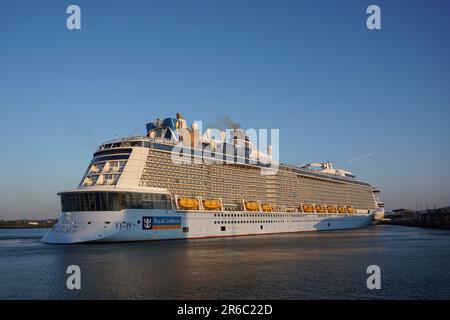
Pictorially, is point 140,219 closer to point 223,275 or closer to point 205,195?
point 205,195

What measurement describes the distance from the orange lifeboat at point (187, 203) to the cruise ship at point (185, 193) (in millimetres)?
142

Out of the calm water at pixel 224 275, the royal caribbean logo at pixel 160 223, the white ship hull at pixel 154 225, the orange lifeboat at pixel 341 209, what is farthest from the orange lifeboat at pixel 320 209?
the calm water at pixel 224 275

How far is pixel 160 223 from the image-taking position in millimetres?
55094

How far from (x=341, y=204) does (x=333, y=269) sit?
85.3m

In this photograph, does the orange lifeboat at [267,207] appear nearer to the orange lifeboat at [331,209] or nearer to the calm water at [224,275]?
the orange lifeboat at [331,209]

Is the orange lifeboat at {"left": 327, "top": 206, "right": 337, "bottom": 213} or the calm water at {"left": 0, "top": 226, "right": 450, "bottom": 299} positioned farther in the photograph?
the orange lifeboat at {"left": 327, "top": 206, "right": 337, "bottom": 213}

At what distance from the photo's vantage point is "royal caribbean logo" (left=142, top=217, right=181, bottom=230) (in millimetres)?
53188

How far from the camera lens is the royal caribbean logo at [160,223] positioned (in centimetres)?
5319

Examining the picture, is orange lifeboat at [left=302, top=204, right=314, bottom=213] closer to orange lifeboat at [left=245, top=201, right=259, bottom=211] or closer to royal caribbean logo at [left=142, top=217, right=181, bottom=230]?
orange lifeboat at [left=245, top=201, right=259, bottom=211]

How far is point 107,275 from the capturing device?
2827 centimetres

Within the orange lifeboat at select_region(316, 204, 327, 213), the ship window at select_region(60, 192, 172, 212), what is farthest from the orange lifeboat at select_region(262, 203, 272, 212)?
the ship window at select_region(60, 192, 172, 212)

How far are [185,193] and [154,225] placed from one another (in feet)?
34.0

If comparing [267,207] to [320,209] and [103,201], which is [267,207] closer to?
[320,209]

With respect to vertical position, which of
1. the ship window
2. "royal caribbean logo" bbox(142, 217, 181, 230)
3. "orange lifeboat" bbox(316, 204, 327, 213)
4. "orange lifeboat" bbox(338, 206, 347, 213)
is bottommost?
"orange lifeboat" bbox(338, 206, 347, 213)
